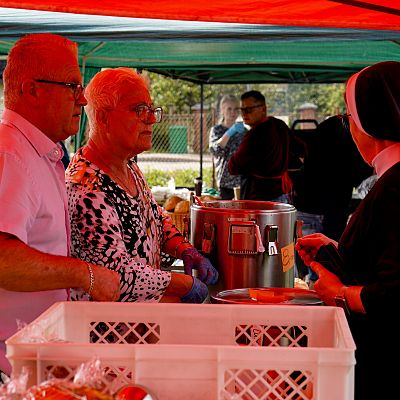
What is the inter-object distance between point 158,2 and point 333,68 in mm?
5709

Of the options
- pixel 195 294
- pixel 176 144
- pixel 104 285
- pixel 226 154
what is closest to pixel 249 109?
pixel 226 154

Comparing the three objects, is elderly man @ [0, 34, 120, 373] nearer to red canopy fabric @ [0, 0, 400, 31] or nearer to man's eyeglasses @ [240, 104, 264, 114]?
red canopy fabric @ [0, 0, 400, 31]

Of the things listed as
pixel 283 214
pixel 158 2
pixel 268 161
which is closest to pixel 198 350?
pixel 283 214

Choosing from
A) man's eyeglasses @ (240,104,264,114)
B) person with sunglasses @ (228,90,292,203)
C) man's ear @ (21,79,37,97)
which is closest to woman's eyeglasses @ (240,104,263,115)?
man's eyeglasses @ (240,104,264,114)

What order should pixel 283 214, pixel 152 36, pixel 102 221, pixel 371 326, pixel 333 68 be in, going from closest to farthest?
pixel 371 326 < pixel 102 221 < pixel 283 214 < pixel 152 36 < pixel 333 68

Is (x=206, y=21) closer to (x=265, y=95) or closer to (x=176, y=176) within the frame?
(x=176, y=176)

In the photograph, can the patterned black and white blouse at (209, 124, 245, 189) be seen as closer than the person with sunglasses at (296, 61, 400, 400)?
No

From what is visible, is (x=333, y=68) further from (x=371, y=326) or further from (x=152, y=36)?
(x=371, y=326)

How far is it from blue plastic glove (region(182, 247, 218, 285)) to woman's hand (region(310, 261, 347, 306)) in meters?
0.75

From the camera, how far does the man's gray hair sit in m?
2.08

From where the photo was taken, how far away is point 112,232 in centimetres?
233

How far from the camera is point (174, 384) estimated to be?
132 cm

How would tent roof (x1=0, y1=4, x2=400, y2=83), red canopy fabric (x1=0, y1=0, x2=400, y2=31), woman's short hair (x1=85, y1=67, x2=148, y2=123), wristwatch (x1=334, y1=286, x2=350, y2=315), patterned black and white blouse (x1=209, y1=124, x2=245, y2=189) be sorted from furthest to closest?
patterned black and white blouse (x1=209, y1=124, x2=245, y2=189) → tent roof (x1=0, y1=4, x2=400, y2=83) → red canopy fabric (x1=0, y1=0, x2=400, y2=31) → woman's short hair (x1=85, y1=67, x2=148, y2=123) → wristwatch (x1=334, y1=286, x2=350, y2=315)

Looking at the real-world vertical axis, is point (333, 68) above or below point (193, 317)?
above
